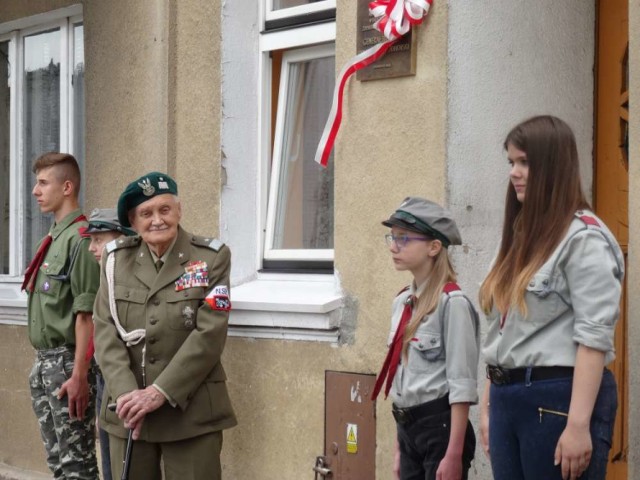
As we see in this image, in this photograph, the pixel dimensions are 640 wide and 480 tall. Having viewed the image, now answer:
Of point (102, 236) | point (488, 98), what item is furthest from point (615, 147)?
point (102, 236)

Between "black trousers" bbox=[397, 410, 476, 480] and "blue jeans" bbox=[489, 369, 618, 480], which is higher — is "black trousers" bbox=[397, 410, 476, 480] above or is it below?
below

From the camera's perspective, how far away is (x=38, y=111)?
797 cm

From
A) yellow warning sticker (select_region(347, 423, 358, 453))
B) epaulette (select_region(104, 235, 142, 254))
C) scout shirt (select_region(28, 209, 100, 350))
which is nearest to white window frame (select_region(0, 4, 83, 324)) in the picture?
scout shirt (select_region(28, 209, 100, 350))

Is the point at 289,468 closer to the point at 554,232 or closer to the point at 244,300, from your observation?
the point at 244,300

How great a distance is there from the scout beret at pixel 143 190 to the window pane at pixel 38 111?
278 centimetres

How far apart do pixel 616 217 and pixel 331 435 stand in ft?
5.60

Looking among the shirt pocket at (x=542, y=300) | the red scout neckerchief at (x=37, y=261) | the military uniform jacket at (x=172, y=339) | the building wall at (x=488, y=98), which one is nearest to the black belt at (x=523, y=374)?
the shirt pocket at (x=542, y=300)

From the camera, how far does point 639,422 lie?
13.6 feet

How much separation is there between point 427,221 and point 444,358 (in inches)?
19.8

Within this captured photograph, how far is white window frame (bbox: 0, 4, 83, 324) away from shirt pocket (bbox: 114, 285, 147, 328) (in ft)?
8.13

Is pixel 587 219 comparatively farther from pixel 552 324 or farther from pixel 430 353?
pixel 430 353

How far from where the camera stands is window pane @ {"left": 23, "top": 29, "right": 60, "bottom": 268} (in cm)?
782

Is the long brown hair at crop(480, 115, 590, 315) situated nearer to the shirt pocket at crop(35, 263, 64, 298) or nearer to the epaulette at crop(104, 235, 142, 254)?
the epaulette at crop(104, 235, 142, 254)

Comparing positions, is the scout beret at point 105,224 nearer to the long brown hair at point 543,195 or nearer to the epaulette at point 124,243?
the epaulette at point 124,243
